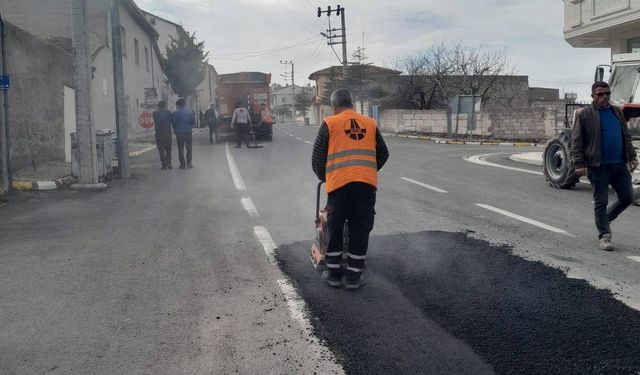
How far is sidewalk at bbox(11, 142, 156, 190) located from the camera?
38.2ft

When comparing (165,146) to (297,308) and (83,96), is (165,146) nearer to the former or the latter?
(83,96)

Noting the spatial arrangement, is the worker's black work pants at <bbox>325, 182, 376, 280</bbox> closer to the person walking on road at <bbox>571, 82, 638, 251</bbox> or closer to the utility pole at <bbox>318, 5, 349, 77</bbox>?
the person walking on road at <bbox>571, 82, 638, 251</bbox>

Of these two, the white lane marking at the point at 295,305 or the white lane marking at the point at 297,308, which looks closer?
the white lane marking at the point at 297,308

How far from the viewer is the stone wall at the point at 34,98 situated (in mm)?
12820

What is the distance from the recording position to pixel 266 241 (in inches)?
263

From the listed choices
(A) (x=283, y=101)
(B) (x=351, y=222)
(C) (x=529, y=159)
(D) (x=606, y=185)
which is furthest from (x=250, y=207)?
(A) (x=283, y=101)

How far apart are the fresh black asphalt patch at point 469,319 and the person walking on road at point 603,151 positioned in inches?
52.5

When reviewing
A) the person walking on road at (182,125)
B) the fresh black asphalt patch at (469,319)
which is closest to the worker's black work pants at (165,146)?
the person walking on road at (182,125)

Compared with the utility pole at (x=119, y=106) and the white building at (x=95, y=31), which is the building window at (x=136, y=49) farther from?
the utility pole at (x=119, y=106)

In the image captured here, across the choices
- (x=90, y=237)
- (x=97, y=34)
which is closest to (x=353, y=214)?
(x=90, y=237)

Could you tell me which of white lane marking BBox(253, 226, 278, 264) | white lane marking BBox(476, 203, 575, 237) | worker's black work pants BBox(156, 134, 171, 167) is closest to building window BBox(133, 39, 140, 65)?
worker's black work pants BBox(156, 134, 171, 167)

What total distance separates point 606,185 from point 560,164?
219 inches

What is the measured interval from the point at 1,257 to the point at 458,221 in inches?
215

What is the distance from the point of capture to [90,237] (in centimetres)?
720
